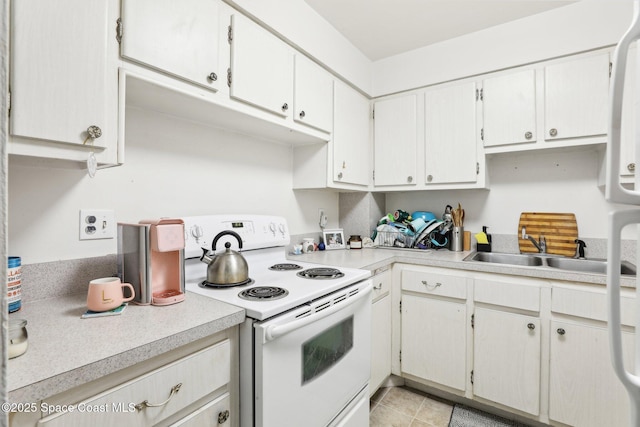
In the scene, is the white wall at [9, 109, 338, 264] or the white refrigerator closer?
the white refrigerator

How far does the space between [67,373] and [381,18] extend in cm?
230

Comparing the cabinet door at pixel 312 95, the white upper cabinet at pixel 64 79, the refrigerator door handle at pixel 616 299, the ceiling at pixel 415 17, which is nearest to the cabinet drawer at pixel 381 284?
the cabinet door at pixel 312 95

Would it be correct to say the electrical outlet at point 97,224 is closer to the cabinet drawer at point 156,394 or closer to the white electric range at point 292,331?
the white electric range at point 292,331

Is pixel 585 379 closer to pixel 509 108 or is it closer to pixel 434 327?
pixel 434 327

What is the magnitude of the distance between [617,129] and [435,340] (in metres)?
1.64

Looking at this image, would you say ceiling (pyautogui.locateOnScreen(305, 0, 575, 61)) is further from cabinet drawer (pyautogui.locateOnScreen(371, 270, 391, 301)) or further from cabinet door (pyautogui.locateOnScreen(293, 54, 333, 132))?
cabinet drawer (pyautogui.locateOnScreen(371, 270, 391, 301))

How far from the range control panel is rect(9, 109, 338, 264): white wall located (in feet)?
0.43

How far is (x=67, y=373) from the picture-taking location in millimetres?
604

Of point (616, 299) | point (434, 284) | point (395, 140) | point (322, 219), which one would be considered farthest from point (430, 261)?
point (616, 299)

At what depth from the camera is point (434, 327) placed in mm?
1902

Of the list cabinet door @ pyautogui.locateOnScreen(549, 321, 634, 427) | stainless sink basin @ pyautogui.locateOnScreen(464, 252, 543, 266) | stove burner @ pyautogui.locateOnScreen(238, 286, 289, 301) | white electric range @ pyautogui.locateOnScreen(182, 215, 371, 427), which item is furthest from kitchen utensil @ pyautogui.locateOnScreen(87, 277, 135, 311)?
cabinet door @ pyautogui.locateOnScreen(549, 321, 634, 427)

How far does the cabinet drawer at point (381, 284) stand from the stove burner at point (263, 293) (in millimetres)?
796

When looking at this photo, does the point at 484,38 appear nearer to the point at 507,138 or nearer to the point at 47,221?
the point at 507,138

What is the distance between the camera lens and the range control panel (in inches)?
54.3
